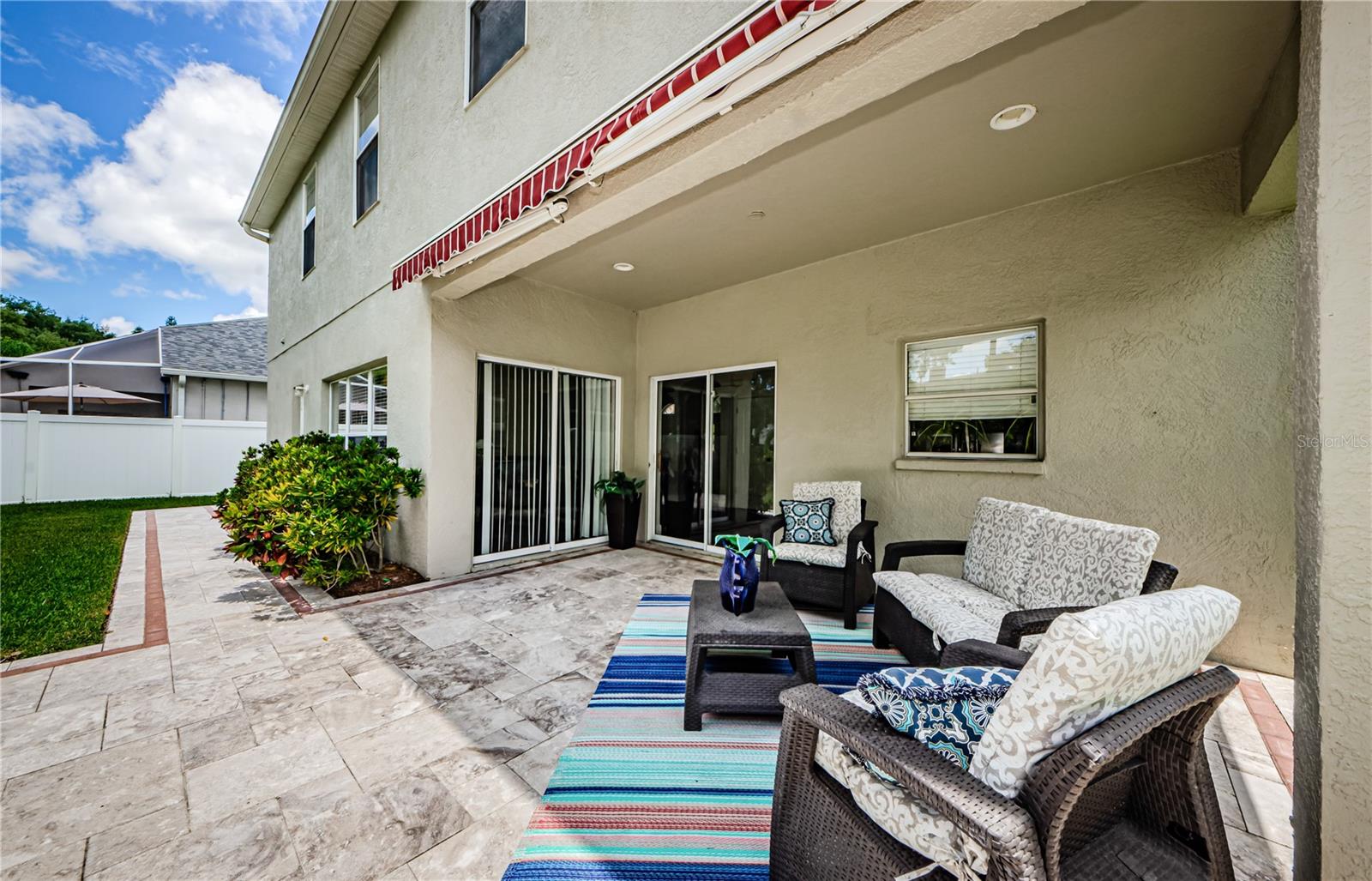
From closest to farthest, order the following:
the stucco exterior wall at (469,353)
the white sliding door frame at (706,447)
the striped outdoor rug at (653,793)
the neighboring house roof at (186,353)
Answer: the striped outdoor rug at (653,793), the stucco exterior wall at (469,353), the white sliding door frame at (706,447), the neighboring house roof at (186,353)

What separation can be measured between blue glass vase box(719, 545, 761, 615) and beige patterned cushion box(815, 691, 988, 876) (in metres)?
1.41

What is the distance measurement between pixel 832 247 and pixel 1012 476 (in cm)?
281

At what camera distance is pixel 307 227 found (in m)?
9.01

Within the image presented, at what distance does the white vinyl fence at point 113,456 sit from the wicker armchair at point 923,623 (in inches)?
627


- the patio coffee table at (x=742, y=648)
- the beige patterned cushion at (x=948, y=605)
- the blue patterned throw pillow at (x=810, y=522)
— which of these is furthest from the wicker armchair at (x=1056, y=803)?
the blue patterned throw pillow at (x=810, y=522)

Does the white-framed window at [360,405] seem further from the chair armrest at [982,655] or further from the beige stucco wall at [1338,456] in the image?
the beige stucco wall at [1338,456]

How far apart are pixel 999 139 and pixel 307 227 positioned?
10855 mm

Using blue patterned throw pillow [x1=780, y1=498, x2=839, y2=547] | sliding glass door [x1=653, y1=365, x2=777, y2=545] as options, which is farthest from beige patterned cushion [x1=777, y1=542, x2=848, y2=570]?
sliding glass door [x1=653, y1=365, x2=777, y2=545]

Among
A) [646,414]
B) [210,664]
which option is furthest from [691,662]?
[646,414]

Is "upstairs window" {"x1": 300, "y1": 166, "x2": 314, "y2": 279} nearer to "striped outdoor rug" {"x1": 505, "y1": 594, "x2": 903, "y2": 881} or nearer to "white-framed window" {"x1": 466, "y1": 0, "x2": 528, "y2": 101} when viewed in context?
"white-framed window" {"x1": 466, "y1": 0, "x2": 528, "y2": 101}

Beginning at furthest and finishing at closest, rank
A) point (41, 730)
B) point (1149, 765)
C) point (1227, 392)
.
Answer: point (1227, 392), point (41, 730), point (1149, 765)

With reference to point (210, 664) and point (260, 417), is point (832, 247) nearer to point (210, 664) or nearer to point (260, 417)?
point (210, 664)

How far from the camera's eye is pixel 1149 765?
1.31 m

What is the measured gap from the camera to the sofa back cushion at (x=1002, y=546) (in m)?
3.07
